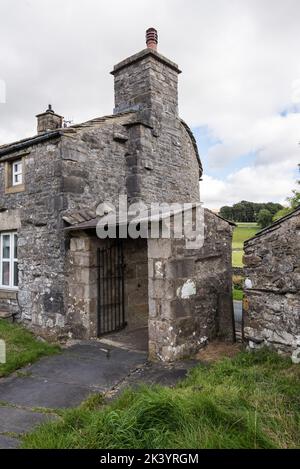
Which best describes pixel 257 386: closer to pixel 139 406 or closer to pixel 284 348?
pixel 284 348

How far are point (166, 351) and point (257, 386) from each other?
178 centimetres

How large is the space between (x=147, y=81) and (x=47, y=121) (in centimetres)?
291

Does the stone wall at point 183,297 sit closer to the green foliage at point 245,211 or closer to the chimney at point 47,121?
the chimney at point 47,121

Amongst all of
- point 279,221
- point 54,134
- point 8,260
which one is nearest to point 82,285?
point 8,260

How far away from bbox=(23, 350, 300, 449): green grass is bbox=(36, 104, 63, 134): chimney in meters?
7.35

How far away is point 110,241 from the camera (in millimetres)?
7180

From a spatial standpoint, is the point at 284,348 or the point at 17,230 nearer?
the point at 284,348

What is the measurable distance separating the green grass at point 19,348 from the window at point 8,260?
1.17m

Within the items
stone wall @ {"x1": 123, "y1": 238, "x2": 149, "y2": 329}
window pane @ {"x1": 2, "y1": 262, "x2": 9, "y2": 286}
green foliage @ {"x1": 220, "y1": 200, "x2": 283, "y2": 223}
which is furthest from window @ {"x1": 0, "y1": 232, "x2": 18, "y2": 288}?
green foliage @ {"x1": 220, "y1": 200, "x2": 283, "y2": 223}

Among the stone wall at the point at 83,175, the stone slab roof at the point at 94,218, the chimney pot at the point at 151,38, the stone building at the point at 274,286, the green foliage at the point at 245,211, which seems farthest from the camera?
the green foliage at the point at 245,211

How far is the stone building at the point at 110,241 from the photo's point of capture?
5.54m

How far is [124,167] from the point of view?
8148 millimetres

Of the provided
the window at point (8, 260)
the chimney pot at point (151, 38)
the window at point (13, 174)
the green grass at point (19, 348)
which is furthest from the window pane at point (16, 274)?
the chimney pot at point (151, 38)
